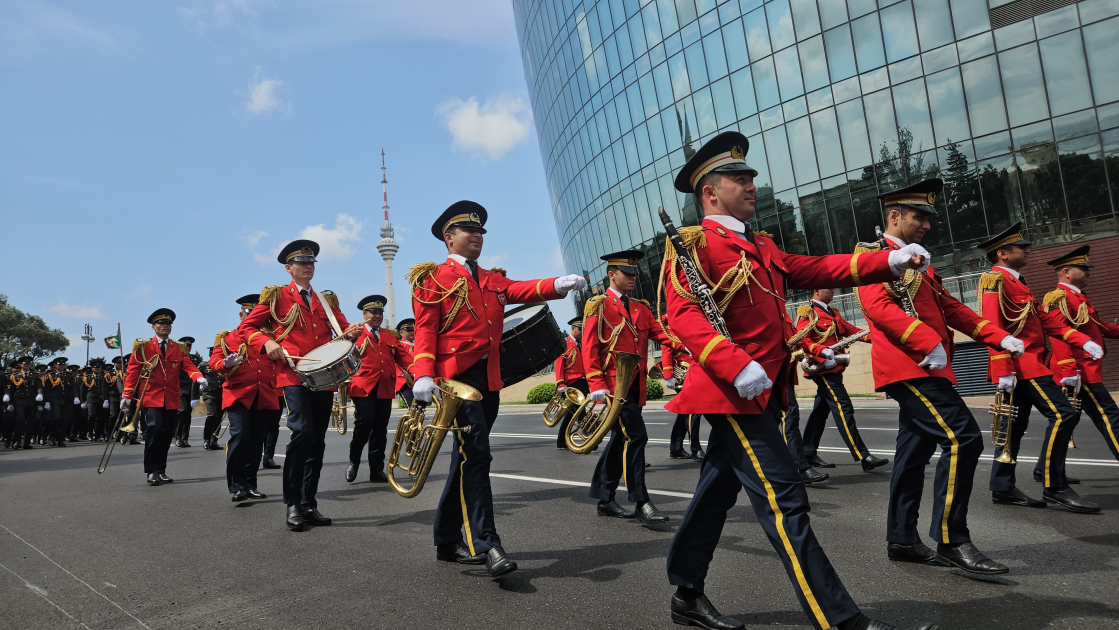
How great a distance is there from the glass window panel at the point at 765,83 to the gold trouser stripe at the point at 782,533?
28.4 m

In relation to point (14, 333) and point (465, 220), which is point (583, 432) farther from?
point (14, 333)

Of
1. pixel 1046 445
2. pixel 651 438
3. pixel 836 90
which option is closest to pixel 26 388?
pixel 651 438

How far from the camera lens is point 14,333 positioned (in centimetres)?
6369

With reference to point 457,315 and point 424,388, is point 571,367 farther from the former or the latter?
point 424,388

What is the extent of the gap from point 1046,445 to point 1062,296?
5.15 feet

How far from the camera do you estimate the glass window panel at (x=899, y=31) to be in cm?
2581

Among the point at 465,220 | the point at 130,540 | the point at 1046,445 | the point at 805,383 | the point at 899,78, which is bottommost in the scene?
the point at 805,383

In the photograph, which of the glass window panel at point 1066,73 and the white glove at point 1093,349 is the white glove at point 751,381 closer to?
the white glove at point 1093,349

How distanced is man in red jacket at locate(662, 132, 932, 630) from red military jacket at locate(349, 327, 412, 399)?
613 centimetres

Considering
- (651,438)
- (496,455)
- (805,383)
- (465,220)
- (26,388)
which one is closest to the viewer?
(465,220)

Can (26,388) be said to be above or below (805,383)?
above

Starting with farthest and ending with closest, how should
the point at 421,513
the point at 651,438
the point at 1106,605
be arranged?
the point at 651,438
the point at 421,513
the point at 1106,605

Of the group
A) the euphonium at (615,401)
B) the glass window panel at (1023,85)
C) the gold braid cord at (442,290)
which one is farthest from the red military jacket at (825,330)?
the glass window panel at (1023,85)

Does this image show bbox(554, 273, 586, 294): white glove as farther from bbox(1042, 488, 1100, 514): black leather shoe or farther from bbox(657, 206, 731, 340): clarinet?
bbox(1042, 488, 1100, 514): black leather shoe
